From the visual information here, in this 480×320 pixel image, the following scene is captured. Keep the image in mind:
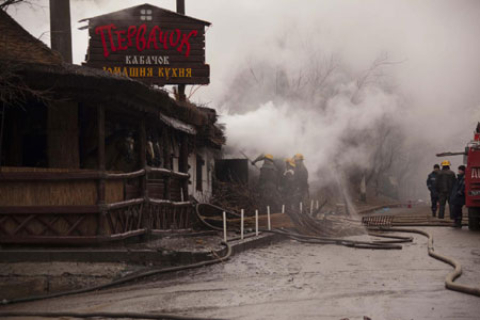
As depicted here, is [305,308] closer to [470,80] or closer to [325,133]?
[325,133]

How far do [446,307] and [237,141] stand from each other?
2248 centimetres

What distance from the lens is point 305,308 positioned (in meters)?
6.66

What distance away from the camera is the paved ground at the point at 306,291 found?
647 centimetres

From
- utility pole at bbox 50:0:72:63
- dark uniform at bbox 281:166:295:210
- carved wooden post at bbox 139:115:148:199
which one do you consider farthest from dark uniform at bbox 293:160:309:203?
carved wooden post at bbox 139:115:148:199

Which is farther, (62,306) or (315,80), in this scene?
(315,80)

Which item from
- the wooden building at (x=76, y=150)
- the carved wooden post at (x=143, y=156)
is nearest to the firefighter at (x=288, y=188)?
the wooden building at (x=76, y=150)

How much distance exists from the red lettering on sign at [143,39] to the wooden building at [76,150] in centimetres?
334

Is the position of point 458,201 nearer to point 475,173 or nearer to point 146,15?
point 475,173

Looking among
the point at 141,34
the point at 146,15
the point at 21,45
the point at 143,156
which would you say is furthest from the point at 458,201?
the point at 21,45

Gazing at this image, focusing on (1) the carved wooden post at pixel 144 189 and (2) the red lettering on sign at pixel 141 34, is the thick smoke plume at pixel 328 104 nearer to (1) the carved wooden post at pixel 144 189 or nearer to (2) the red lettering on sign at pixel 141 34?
(2) the red lettering on sign at pixel 141 34

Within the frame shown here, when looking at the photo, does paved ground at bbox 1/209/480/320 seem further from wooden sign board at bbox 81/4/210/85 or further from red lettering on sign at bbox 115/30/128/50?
red lettering on sign at bbox 115/30/128/50

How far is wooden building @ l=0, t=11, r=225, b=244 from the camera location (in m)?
10.6

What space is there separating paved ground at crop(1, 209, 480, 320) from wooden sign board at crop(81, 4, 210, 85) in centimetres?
806

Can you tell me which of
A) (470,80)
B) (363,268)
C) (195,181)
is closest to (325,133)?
(470,80)
